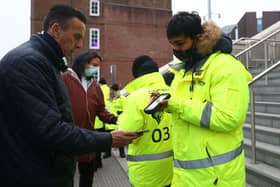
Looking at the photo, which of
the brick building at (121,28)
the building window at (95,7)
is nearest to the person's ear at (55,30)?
the brick building at (121,28)

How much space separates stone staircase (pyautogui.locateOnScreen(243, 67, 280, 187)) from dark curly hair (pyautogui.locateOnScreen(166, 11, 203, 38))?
230 cm

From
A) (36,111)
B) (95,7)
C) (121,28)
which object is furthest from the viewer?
(121,28)

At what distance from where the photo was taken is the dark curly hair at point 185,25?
6.77ft

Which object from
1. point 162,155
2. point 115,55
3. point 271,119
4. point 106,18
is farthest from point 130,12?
point 162,155

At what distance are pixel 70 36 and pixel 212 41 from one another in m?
0.94

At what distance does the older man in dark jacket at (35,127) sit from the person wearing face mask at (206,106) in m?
0.52

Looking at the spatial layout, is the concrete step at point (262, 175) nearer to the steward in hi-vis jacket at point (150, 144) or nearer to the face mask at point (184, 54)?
the steward in hi-vis jacket at point (150, 144)

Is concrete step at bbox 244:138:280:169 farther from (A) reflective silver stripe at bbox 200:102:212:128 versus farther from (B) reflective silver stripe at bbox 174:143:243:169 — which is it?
(A) reflective silver stripe at bbox 200:102:212:128

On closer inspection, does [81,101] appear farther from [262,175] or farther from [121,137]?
[262,175]

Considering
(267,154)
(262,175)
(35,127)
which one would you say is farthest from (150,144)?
(267,154)

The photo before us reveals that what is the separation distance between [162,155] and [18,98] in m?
1.52

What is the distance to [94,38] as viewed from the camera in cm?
2789

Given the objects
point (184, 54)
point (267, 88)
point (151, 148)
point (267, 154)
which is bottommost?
point (267, 154)

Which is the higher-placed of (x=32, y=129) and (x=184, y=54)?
(x=184, y=54)
